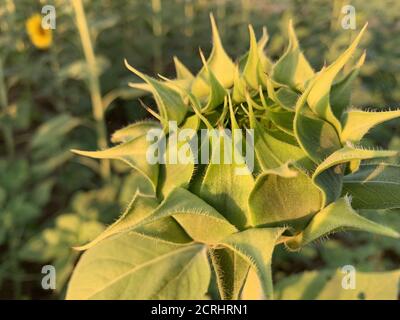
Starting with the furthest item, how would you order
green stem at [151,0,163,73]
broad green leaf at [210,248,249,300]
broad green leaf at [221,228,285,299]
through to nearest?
green stem at [151,0,163,73]
broad green leaf at [210,248,249,300]
broad green leaf at [221,228,285,299]

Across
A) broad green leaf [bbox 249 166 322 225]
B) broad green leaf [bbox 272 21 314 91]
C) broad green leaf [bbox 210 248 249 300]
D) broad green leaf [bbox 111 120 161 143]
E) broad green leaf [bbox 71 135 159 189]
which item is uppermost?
broad green leaf [bbox 272 21 314 91]

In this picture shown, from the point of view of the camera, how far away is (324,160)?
790mm

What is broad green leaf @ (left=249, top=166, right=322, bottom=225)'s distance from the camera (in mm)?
768

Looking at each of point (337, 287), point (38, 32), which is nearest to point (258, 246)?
point (337, 287)

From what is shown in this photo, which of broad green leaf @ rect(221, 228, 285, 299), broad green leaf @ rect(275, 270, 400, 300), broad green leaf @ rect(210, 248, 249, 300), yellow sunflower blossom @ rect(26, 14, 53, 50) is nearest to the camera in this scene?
broad green leaf @ rect(221, 228, 285, 299)

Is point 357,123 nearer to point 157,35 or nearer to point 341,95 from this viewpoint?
point 341,95

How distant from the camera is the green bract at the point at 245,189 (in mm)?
764

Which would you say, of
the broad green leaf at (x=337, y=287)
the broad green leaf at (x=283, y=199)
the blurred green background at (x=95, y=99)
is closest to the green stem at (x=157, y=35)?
the blurred green background at (x=95, y=99)

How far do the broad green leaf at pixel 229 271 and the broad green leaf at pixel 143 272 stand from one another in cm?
3

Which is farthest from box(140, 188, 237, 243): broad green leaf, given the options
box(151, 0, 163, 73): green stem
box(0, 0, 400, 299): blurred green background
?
box(151, 0, 163, 73): green stem

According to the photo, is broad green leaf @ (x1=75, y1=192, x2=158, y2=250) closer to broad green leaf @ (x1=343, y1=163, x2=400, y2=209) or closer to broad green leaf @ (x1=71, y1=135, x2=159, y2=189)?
broad green leaf @ (x1=71, y1=135, x2=159, y2=189)

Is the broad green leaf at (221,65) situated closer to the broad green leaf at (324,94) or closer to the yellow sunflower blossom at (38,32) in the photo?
the broad green leaf at (324,94)

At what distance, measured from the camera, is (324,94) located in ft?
2.70
